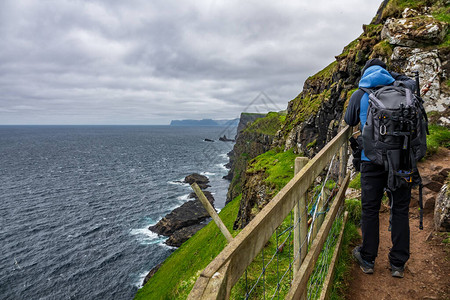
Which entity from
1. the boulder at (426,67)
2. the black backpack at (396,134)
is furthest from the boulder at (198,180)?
the black backpack at (396,134)

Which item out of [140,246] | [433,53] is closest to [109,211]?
[140,246]

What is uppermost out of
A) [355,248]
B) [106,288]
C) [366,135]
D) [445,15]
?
[445,15]

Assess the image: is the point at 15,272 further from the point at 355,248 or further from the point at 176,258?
the point at 355,248

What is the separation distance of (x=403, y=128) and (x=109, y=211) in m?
60.0

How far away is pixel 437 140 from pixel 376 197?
26.2ft

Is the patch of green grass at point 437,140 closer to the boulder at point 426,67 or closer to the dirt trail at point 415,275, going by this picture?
the boulder at point 426,67

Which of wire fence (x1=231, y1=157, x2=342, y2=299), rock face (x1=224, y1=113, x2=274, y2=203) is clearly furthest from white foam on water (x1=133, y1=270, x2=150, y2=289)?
wire fence (x1=231, y1=157, x2=342, y2=299)

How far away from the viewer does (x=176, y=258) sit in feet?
115

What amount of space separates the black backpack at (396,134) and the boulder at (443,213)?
9.14 feet

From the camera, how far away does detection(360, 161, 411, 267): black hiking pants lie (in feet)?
15.7

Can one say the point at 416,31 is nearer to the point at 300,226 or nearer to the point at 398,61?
the point at 398,61

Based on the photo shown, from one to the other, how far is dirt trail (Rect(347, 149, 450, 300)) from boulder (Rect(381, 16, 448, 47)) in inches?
499

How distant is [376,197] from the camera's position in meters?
4.87

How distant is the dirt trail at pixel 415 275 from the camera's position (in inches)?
187
